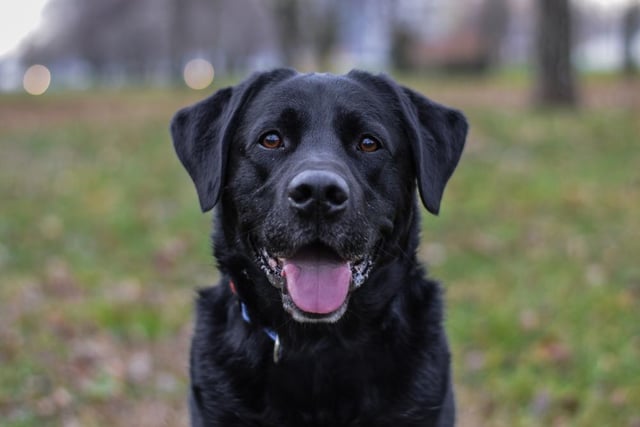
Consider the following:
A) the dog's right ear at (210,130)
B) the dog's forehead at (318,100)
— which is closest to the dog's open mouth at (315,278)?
the dog's right ear at (210,130)

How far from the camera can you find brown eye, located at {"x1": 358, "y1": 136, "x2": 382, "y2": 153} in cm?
329

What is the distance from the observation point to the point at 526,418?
4.46m

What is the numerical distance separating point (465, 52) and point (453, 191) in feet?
80.2

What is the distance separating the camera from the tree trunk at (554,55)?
13.4 m

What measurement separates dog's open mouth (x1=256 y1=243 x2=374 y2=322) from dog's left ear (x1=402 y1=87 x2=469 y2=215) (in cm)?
41

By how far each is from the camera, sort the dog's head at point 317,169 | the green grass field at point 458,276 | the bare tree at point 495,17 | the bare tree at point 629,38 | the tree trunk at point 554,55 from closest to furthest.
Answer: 1. the dog's head at point 317,169
2. the green grass field at point 458,276
3. the tree trunk at point 554,55
4. the bare tree at point 629,38
5. the bare tree at point 495,17

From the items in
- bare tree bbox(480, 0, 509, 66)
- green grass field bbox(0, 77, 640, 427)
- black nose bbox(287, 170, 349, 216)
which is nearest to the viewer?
black nose bbox(287, 170, 349, 216)

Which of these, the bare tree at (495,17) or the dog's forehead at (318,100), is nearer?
the dog's forehead at (318,100)

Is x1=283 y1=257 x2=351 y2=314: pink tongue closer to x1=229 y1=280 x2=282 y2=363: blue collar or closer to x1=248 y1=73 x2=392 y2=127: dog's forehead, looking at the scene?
x1=229 y1=280 x2=282 y2=363: blue collar

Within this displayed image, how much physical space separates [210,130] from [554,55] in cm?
1115

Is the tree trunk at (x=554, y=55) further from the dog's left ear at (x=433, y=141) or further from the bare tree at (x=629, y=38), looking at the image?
the bare tree at (x=629, y=38)

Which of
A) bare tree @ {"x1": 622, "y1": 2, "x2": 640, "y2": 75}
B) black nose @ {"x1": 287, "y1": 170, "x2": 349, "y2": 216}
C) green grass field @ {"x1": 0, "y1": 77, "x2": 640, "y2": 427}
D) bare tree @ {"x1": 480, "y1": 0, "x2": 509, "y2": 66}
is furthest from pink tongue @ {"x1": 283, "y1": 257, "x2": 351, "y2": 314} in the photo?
bare tree @ {"x1": 480, "y1": 0, "x2": 509, "y2": 66}

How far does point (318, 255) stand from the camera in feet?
10.2

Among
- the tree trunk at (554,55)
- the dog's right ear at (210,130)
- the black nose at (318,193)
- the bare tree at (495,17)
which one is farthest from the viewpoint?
the bare tree at (495,17)
